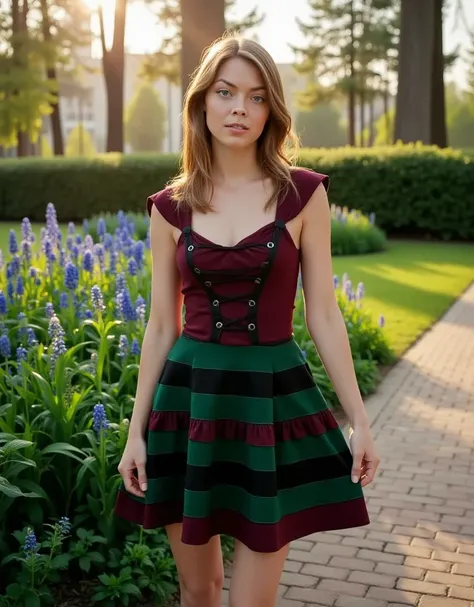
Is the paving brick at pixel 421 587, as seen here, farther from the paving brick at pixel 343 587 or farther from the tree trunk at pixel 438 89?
the tree trunk at pixel 438 89

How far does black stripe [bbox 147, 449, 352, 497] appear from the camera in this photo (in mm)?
2252

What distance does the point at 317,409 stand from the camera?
2.34 metres

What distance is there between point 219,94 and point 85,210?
2043cm

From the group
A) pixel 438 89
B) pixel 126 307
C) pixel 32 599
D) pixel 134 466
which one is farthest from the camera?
pixel 438 89

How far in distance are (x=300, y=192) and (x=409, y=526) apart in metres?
2.56

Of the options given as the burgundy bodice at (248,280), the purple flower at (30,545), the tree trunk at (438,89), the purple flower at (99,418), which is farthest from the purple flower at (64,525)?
the tree trunk at (438,89)

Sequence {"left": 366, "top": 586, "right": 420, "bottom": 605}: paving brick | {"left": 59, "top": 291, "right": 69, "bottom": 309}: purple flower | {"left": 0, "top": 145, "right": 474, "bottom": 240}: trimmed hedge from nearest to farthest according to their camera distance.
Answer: {"left": 366, "top": 586, "right": 420, "bottom": 605}: paving brick < {"left": 59, "top": 291, "right": 69, "bottom": 309}: purple flower < {"left": 0, "top": 145, "right": 474, "bottom": 240}: trimmed hedge

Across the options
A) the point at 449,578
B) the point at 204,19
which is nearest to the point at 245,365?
the point at 449,578

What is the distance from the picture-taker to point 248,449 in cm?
228

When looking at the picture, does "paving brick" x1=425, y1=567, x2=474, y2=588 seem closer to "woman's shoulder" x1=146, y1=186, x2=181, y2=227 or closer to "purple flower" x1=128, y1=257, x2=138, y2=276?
"woman's shoulder" x1=146, y1=186, x2=181, y2=227

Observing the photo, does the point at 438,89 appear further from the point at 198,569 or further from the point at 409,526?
the point at 198,569

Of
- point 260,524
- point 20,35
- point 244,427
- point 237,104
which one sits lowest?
point 260,524

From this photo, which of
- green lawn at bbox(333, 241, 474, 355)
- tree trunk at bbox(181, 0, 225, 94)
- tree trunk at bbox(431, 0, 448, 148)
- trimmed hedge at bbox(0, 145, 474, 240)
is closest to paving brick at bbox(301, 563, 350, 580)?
green lawn at bbox(333, 241, 474, 355)

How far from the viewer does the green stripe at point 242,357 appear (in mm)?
2287
